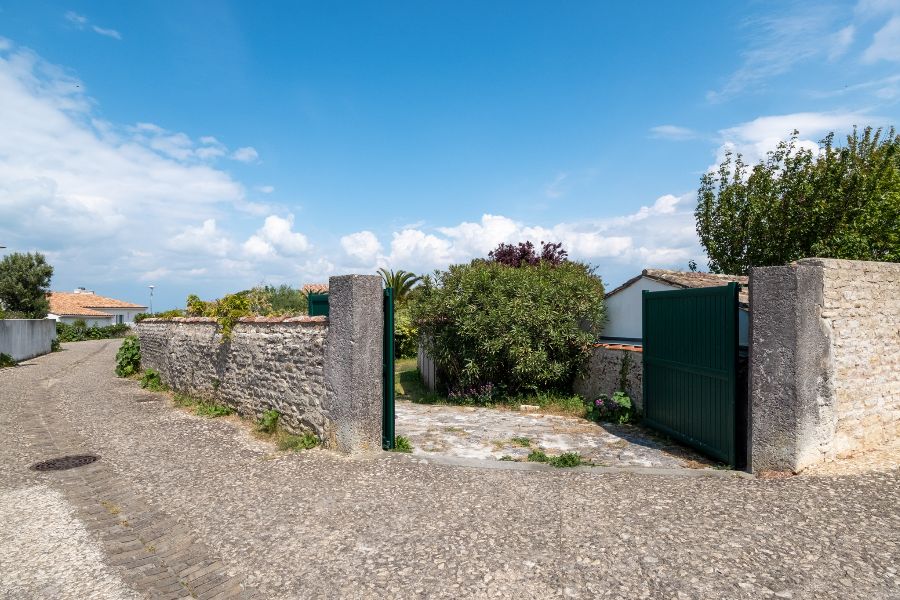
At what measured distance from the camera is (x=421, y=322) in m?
10.7

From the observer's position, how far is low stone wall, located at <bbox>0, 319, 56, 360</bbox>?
18953 mm

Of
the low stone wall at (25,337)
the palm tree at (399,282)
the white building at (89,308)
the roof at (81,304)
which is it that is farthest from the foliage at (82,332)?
the palm tree at (399,282)

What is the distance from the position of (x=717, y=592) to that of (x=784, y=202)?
48.1 ft

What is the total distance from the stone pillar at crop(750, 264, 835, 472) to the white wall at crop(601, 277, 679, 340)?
3.80m

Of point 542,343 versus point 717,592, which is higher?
point 542,343

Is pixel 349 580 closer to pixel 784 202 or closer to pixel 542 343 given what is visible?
pixel 542 343

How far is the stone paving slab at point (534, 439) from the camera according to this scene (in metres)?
6.09

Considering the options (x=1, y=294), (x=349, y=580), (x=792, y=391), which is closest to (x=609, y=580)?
(x=349, y=580)

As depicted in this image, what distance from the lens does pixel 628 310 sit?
32.7ft

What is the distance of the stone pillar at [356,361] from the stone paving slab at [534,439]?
77 cm

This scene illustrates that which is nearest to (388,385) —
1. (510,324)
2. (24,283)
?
(510,324)

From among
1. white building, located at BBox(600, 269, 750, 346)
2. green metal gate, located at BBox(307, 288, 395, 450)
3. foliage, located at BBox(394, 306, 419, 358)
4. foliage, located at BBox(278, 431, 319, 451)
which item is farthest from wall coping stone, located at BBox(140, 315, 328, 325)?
foliage, located at BBox(394, 306, 419, 358)

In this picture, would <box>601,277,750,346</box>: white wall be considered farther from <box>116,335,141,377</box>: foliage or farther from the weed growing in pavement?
<box>116,335,141,377</box>: foliage

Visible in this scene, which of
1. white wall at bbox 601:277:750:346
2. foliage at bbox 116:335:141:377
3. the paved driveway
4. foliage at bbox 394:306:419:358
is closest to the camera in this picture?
the paved driveway
